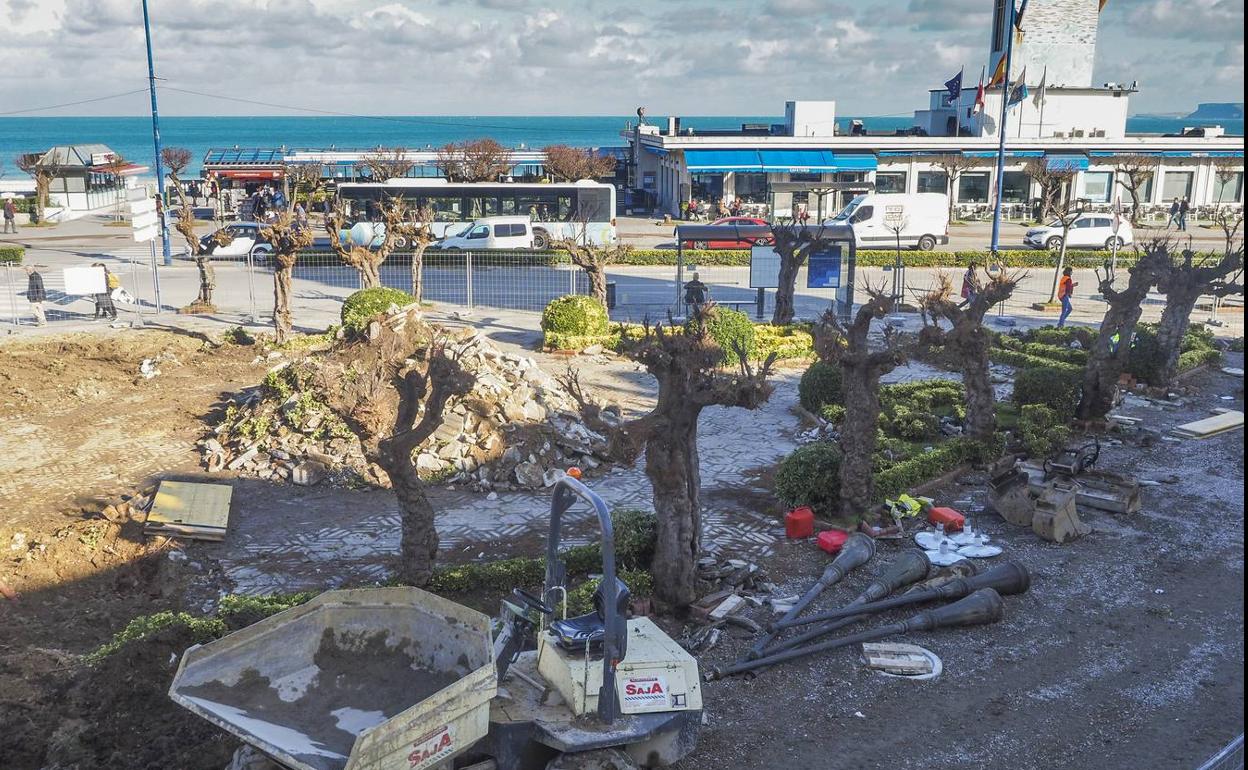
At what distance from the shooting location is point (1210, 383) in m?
23.5

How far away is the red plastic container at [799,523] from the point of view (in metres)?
14.6

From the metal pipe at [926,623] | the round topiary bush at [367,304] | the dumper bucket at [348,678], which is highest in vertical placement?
the round topiary bush at [367,304]

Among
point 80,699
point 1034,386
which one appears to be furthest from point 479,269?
point 80,699

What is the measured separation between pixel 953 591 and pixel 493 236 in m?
28.9

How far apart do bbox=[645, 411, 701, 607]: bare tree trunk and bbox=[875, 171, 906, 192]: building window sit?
44.8m

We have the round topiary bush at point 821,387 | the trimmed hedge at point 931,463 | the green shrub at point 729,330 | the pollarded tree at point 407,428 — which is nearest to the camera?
the pollarded tree at point 407,428

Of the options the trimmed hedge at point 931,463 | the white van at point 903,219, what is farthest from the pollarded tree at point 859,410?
the white van at point 903,219

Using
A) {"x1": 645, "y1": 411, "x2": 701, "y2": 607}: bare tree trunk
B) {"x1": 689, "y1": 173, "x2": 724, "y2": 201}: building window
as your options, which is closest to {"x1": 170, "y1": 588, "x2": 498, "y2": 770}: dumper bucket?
{"x1": 645, "y1": 411, "x2": 701, "y2": 607}: bare tree trunk

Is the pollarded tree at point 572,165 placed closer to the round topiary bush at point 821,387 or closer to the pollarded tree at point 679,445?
the round topiary bush at point 821,387

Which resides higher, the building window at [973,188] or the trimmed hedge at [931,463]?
the building window at [973,188]

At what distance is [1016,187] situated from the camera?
5606 cm

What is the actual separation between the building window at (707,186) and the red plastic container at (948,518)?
4026cm

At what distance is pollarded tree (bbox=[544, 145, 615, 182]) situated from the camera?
5394 centimetres

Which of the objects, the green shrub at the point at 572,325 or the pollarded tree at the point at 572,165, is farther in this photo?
the pollarded tree at the point at 572,165
